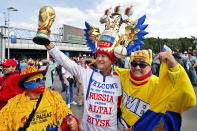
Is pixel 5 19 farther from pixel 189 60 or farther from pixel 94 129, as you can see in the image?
pixel 94 129

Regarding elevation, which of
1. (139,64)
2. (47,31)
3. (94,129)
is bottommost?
(94,129)

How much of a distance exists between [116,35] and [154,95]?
3.37 ft

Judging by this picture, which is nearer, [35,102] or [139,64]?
[35,102]

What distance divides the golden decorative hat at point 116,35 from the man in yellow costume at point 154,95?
0.29m

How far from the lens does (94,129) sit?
2.20 m

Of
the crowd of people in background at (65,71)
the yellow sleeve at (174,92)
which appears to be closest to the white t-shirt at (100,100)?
the crowd of people in background at (65,71)

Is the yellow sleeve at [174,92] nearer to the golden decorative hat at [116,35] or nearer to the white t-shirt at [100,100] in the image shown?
the white t-shirt at [100,100]

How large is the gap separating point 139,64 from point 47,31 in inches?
47.0

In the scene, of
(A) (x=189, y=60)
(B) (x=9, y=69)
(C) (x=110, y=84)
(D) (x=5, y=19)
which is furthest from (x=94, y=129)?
(D) (x=5, y=19)

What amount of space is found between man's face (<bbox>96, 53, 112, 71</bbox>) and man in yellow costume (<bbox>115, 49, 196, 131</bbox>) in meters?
0.20

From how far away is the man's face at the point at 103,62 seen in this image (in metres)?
2.34

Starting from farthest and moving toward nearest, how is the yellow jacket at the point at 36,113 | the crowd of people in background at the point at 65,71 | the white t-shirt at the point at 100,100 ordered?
the crowd of people in background at the point at 65,71 → the white t-shirt at the point at 100,100 → the yellow jacket at the point at 36,113

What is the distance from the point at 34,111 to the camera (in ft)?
6.54

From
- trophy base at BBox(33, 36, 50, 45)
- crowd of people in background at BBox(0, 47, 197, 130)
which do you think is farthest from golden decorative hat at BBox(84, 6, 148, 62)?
trophy base at BBox(33, 36, 50, 45)
